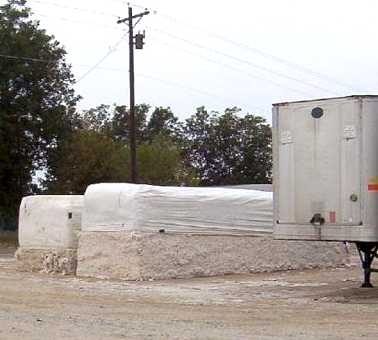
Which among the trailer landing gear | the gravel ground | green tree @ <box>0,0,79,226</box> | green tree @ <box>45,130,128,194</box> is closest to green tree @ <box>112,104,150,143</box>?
green tree @ <box>45,130,128,194</box>

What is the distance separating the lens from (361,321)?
12891 mm

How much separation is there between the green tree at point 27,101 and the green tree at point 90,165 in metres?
5.29

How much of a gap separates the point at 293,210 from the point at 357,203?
1371 millimetres

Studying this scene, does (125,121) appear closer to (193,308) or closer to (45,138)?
(45,138)

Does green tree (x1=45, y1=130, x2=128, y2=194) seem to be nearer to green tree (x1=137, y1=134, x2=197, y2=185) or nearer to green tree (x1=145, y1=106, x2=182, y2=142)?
green tree (x1=137, y1=134, x2=197, y2=185)

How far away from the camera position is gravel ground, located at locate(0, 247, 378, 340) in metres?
11.6

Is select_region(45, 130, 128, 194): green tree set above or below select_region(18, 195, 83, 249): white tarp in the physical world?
above

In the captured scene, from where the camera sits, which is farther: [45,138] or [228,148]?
[228,148]

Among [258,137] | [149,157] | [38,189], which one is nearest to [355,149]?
[38,189]

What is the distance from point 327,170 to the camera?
1585cm

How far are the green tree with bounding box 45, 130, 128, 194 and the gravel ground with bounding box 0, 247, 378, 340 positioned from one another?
26973 mm

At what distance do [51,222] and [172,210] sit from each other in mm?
3886

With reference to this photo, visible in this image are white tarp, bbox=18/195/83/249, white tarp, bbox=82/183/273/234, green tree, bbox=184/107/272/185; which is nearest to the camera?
white tarp, bbox=82/183/273/234

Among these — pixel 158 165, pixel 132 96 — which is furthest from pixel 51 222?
pixel 158 165
